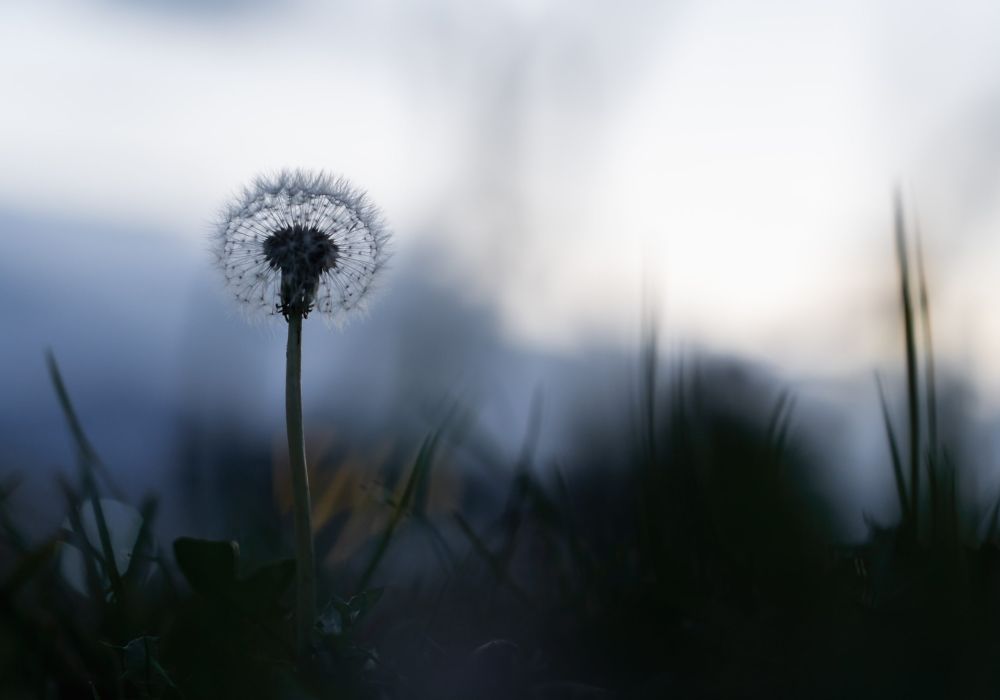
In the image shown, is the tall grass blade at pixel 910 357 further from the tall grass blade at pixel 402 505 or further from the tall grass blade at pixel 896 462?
the tall grass blade at pixel 402 505

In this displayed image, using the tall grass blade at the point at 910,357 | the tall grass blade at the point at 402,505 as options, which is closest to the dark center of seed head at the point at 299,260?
the tall grass blade at the point at 402,505

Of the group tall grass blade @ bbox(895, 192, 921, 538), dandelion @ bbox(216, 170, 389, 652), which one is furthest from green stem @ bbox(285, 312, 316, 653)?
tall grass blade @ bbox(895, 192, 921, 538)

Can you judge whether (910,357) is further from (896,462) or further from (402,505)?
(402,505)

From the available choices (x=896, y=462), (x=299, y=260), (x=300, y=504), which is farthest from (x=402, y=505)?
(x=896, y=462)

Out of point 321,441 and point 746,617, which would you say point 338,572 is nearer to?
point 321,441

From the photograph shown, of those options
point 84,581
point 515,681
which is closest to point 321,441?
point 84,581

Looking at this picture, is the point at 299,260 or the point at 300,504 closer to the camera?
the point at 300,504
